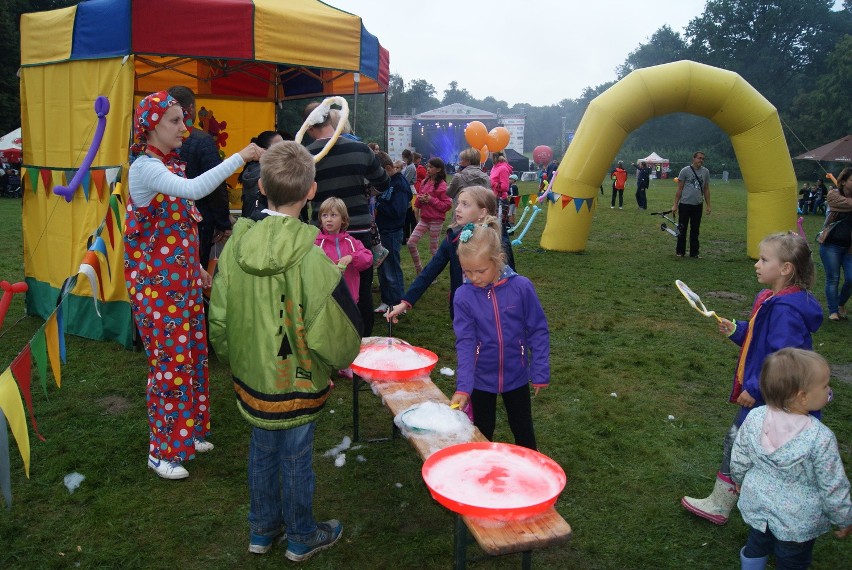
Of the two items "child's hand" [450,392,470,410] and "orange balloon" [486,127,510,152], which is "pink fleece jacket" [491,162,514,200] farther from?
"child's hand" [450,392,470,410]

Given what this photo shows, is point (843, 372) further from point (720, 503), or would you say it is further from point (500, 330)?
point (500, 330)

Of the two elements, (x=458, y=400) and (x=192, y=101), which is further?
(x=192, y=101)

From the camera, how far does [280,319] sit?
2697 millimetres

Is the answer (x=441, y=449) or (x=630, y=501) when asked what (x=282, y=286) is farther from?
(x=630, y=501)

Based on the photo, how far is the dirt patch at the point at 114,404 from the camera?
474 cm

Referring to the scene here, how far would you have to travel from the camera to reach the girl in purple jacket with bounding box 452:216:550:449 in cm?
312

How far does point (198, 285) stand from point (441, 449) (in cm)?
194

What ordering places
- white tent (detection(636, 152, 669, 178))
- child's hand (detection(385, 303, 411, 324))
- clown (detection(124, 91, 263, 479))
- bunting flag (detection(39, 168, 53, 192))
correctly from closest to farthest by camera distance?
clown (detection(124, 91, 263, 479))
child's hand (detection(385, 303, 411, 324))
bunting flag (detection(39, 168, 53, 192))
white tent (detection(636, 152, 669, 178))

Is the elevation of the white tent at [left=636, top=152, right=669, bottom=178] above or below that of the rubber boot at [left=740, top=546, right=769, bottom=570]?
above

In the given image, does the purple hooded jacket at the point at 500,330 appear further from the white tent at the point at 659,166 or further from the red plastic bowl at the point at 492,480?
the white tent at the point at 659,166

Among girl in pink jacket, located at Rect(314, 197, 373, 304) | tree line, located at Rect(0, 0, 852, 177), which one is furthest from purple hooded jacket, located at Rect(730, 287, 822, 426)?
tree line, located at Rect(0, 0, 852, 177)

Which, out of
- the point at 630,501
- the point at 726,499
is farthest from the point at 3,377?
the point at 726,499

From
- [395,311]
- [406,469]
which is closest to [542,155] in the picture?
[406,469]

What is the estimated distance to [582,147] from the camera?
38.5ft
